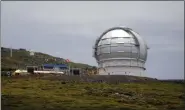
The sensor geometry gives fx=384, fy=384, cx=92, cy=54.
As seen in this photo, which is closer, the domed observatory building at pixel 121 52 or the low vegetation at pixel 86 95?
the low vegetation at pixel 86 95

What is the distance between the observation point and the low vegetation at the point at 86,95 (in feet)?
187

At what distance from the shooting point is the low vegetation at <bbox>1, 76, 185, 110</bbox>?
187 feet

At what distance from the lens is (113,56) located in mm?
99875

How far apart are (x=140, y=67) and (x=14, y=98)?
1989 inches

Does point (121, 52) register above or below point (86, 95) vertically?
above

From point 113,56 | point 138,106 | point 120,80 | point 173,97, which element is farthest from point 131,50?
point 138,106

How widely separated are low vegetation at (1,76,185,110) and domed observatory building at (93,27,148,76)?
36.2ft

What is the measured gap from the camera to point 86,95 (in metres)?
70.7

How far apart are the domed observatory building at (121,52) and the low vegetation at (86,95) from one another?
11042mm

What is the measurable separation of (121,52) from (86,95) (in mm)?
30973

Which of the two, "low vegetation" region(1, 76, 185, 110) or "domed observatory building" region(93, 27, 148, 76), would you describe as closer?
"low vegetation" region(1, 76, 185, 110)

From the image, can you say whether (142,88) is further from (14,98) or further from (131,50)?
(14,98)

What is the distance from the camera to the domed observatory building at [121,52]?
327 ft

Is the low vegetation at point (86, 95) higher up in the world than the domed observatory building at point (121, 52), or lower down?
lower down
